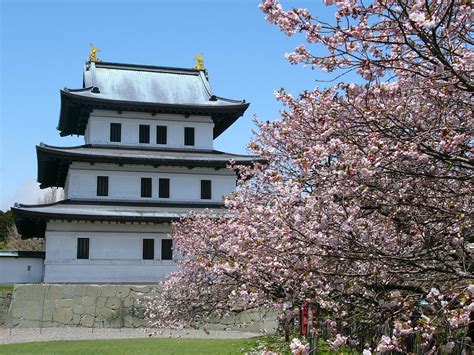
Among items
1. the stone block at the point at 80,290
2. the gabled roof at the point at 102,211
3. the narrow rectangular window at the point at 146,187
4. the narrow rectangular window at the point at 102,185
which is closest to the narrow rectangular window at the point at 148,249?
the gabled roof at the point at 102,211

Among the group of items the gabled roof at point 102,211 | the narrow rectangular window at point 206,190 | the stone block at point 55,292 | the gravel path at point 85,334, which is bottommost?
the gravel path at point 85,334

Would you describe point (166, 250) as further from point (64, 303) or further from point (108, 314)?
point (64, 303)

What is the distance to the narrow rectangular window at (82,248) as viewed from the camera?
28.0 meters

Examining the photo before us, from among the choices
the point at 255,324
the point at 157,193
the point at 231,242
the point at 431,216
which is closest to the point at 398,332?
the point at 431,216

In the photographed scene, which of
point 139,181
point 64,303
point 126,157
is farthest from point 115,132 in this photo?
point 64,303

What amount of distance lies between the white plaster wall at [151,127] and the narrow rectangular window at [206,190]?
222cm

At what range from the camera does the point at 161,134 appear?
105ft

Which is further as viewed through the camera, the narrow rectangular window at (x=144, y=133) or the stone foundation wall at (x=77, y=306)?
the narrow rectangular window at (x=144, y=133)

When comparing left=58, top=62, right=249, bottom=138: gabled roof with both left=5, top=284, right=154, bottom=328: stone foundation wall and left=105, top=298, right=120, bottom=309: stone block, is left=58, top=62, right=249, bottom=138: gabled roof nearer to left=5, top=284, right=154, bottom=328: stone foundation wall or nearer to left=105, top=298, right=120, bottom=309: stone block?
left=5, top=284, right=154, bottom=328: stone foundation wall

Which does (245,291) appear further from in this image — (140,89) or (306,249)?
(140,89)

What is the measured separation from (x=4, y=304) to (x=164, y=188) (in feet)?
31.5

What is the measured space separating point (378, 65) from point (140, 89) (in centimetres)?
2890

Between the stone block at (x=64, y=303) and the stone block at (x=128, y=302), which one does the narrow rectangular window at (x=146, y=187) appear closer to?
the stone block at (x=128, y=302)

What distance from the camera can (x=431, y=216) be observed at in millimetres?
6105
